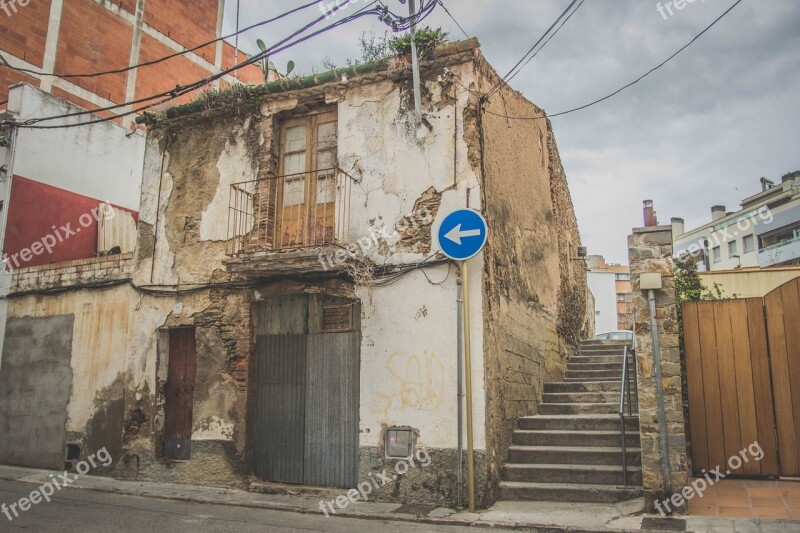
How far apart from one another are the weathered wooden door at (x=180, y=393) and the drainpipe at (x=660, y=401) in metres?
6.71

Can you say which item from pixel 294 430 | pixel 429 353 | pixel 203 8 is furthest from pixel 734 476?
pixel 203 8

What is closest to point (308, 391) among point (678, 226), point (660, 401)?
point (660, 401)

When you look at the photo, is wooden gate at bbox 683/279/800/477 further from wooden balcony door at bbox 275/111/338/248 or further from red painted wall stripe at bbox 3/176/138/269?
red painted wall stripe at bbox 3/176/138/269

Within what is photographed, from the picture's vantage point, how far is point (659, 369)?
6105mm

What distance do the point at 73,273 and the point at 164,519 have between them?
6.13 metres

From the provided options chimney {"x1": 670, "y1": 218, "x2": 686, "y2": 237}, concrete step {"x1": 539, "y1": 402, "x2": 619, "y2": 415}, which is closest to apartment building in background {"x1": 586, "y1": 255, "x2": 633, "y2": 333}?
chimney {"x1": 670, "y1": 218, "x2": 686, "y2": 237}

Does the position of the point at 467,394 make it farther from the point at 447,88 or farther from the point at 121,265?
the point at 121,265

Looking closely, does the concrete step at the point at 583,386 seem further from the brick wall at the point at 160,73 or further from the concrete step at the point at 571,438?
the brick wall at the point at 160,73

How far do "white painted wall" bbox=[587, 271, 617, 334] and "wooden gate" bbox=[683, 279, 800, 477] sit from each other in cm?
3484

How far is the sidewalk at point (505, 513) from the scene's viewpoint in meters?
5.43

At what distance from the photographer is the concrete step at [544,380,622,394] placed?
9406 millimetres

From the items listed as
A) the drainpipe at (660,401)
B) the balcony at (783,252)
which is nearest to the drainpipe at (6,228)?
the drainpipe at (660,401)

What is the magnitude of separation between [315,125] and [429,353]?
4.06 m

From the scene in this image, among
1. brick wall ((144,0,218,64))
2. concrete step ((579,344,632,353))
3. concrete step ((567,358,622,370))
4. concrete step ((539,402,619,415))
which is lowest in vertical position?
concrete step ((539,402,619,415))
